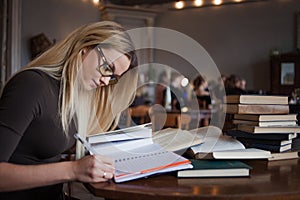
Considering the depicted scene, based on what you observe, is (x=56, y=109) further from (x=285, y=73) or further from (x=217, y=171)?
(x=285, y=73)

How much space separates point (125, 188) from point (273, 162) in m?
0.54

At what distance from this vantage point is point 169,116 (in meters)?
4.41

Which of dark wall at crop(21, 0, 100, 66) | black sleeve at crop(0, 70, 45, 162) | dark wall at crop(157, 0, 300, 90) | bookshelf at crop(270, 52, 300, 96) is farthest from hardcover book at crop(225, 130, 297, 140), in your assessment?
dark wall at crop(157, 0, 300, 90)

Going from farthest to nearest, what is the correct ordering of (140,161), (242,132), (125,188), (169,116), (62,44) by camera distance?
1. (169,116)
2. (242,132)
3. (62,44)
4. (140,161)
5. (125,188)

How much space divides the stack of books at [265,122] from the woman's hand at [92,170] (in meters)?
0.53

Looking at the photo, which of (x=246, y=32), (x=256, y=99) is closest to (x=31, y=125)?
(x=256, y=99)

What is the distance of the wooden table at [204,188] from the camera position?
0.76 meters

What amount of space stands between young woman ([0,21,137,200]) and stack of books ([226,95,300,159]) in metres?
0.39

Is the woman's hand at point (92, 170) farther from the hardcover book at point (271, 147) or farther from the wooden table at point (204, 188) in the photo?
the hardcover book at point (271, 147)

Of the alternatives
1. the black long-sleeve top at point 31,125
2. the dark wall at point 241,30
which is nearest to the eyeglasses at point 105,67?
the black long-sleeve top at point 31,125

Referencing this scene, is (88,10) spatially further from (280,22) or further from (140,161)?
(140,161)

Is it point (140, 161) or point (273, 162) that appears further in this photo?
point (273, 162)

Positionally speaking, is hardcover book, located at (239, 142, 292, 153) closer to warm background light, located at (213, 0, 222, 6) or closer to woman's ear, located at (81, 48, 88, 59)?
woman's ear, located at (81, 48, 88, 59)

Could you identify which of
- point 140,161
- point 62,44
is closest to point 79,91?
point 62,44
